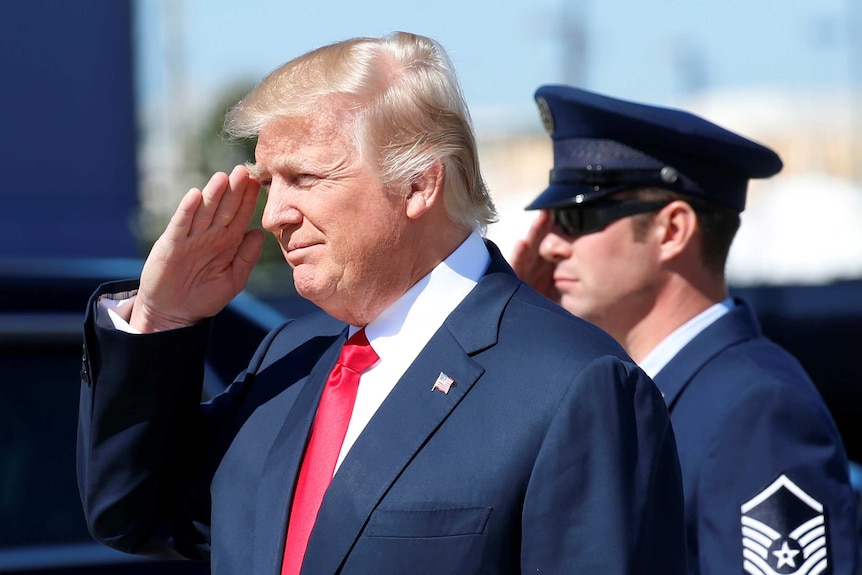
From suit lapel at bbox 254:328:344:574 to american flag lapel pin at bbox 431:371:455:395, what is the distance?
248 mm

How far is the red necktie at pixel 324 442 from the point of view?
1978mm

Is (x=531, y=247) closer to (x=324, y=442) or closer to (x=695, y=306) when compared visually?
(x=695, y=306)

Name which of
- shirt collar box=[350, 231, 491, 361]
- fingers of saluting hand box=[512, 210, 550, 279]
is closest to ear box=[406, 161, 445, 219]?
shirt collar box=[350, 231, 491, 361]

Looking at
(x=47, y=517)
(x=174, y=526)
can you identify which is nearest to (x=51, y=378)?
(x=47, y=517)

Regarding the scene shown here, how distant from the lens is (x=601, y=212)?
9.74 feet

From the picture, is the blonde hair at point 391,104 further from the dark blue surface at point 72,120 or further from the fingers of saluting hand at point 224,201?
the dark blue surface at point 72,120

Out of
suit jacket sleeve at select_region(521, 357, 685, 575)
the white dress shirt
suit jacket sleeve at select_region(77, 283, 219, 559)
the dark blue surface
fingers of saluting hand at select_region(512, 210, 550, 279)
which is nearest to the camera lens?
suit jacket sleeve at select_region(521, 357, 685, 575)

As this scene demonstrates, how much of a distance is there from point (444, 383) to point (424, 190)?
1.05 ft

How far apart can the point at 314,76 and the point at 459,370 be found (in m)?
0.53

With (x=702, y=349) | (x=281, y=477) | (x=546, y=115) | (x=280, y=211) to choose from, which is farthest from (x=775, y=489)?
(x=546, y=115)

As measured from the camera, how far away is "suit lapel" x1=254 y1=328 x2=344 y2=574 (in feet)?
6.51

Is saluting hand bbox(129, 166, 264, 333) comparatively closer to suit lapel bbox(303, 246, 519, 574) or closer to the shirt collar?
the shirt collar

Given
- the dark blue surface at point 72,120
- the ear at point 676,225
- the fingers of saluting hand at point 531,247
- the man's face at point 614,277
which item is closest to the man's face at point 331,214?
the man's face at point 614,277

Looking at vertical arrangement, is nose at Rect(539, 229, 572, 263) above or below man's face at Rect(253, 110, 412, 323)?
below
